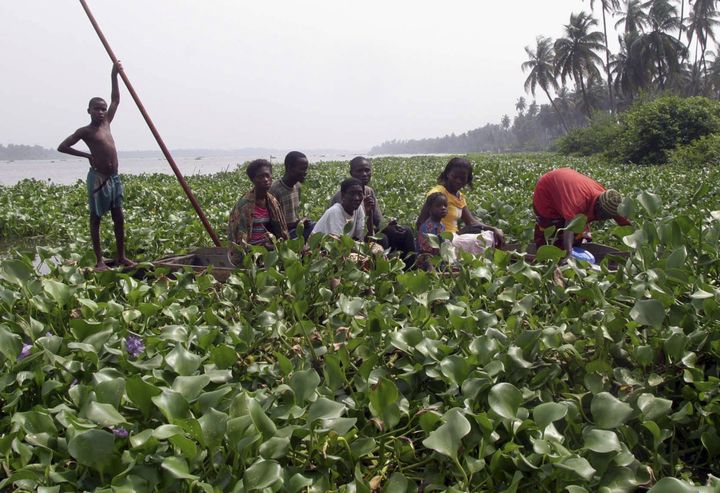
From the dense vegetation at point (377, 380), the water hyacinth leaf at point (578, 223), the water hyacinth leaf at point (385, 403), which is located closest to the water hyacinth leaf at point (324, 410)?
the dense vegetation at point (377, 380)

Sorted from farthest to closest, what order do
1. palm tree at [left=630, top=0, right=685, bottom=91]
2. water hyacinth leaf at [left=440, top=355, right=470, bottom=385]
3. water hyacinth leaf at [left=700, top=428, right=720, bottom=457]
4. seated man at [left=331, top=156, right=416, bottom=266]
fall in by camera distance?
palm tree at [left=630, top=0, right=685, bottom=91] < seated man at [left=331, top=156, right=416, bottom=266] < water hyacinth leaf at [left=440, top=355, right=470, bottom=385] < water hyacinth leaf at [left=700, top=428, right=720, bottom=457]

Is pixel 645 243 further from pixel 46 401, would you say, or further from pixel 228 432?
pixel 46 401

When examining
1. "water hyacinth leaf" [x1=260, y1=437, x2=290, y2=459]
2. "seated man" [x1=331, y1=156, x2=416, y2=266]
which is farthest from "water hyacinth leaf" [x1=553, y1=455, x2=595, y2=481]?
"seated man" [x1=331, y1=156, x2=416, y2=266]

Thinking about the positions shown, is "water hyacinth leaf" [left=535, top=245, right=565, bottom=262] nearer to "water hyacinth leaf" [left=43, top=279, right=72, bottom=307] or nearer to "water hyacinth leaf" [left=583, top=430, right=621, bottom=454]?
"water hyacinth leaf" [left=583, top=430, right=621, bottom=454]

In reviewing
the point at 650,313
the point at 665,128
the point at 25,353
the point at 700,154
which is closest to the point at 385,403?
the point at 650,313

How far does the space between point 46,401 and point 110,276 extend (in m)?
0.89

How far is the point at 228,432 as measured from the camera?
126 cm

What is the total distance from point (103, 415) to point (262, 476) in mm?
379

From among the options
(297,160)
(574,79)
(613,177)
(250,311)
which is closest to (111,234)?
(297,160)

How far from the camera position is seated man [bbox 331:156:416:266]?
3.83 metres

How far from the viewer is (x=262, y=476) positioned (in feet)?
3.98

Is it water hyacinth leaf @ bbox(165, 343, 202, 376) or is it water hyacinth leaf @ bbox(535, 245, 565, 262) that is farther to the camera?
water hyacinth leaf @ bbox(535, 245, 565, 262)

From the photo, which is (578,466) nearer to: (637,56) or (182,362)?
(182,362)

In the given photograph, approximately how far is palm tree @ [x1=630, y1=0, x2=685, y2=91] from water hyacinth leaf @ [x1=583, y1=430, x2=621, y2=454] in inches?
1458
